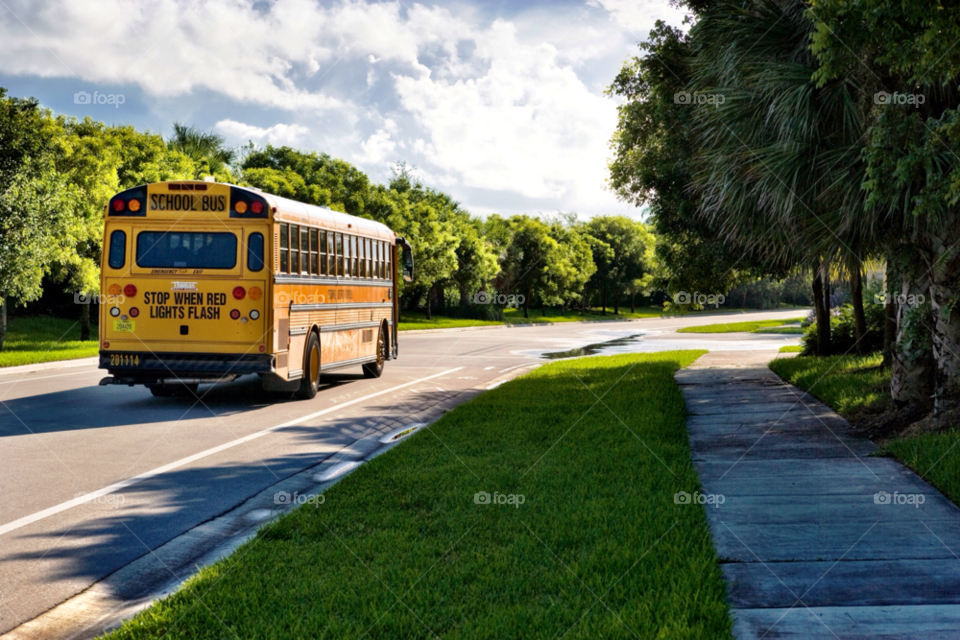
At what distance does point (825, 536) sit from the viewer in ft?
19.6

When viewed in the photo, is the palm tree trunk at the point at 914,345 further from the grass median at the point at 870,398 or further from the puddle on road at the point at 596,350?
the puddle on road at the point at 596,350

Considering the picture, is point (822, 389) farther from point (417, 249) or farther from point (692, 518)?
point (417, 249)

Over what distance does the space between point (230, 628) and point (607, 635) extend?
6.20 feet

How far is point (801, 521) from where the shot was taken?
636 centimetres

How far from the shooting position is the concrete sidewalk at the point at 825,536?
455 cm

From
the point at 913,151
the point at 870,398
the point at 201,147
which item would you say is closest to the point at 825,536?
the point at 913,151

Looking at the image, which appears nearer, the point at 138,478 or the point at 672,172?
the point at 138,478

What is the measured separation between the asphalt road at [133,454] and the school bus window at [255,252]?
2.15 m

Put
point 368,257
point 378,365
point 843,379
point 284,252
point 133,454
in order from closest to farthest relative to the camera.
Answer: point 133,454 → point 284,252 → point 843,379 → point 368,257 → point 378,365

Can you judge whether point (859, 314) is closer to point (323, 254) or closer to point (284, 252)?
point (323, 254)

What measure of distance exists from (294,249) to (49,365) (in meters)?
9.22

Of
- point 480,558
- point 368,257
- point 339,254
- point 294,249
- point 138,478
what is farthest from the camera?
point 368,257

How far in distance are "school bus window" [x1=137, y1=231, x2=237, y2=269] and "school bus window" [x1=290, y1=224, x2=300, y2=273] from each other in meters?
0.94

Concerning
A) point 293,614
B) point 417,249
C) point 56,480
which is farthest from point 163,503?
point 417,249
